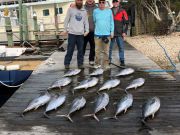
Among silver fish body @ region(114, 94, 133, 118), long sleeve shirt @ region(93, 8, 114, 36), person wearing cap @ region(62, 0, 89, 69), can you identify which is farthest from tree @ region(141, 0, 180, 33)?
silver fish body @ region(114, 94, 133, 118)

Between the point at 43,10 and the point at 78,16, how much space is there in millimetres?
17997

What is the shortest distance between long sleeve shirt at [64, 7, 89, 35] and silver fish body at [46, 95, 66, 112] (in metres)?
2.56

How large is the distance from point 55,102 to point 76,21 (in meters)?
2.95

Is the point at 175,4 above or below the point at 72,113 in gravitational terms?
above

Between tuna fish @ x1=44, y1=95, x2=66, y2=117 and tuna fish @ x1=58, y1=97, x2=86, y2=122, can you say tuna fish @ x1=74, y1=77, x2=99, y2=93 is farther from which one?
tuna fish @ x1=58, y1=97, x2=86, y2=122

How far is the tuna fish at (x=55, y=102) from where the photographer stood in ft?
20.0

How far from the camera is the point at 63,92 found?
7.32m

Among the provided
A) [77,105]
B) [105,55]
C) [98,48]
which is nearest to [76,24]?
[98,48]

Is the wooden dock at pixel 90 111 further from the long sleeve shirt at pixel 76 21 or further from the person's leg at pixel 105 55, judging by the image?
the long sleeve shirt at pixel 76 21

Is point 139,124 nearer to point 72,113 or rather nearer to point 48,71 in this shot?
A: point 72,113

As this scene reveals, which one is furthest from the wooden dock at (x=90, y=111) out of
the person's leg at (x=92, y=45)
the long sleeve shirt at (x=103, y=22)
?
the person's leg at (x=92, y=45)

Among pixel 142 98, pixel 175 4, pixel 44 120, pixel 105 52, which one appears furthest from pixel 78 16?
pixel 175 4

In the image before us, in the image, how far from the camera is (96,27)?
352 inches

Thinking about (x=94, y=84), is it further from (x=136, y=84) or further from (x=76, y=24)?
(x=76, y=24)
